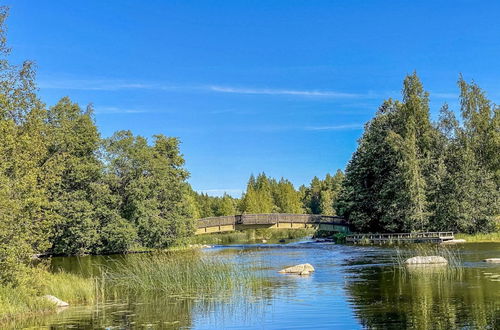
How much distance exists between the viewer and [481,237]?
183 feet

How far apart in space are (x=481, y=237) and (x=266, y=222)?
29181 mm

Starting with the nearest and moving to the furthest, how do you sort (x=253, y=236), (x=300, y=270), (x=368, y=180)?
(x=300, y=270)
(x=368, y=180)
(x=253, y=236)

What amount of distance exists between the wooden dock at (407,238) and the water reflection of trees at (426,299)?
91.2 ft

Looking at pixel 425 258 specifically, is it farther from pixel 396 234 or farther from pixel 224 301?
pixel 396 234

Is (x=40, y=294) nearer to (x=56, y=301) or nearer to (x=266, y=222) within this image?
(x=56, y=301)

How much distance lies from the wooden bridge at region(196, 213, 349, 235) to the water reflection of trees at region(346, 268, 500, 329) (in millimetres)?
44188

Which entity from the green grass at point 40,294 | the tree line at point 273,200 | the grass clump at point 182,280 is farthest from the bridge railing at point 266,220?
the green grass at point 40,294

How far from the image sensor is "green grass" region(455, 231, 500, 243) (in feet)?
179

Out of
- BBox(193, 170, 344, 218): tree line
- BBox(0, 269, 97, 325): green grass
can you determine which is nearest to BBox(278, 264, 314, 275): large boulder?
BBox(0, 269, 97, 325): green grass

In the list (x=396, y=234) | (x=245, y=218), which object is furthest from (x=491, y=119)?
(x=245, y=218)

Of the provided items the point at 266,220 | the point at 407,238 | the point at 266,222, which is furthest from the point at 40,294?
the point at 266,220

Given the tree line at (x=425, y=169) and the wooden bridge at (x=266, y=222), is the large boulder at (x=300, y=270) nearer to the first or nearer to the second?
the tree line at (x=425, y=169)

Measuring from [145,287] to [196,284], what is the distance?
2.52 meters

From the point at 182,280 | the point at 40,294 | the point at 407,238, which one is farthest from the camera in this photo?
the point at 407,238
